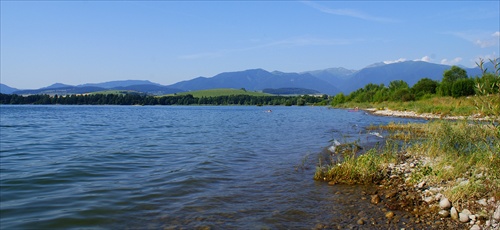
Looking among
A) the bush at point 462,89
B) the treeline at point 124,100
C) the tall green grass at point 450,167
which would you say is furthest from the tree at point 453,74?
the tall green grass at point 450,167

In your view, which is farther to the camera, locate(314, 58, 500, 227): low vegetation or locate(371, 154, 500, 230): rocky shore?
locate(314, 58, 500, 227): low vegetation

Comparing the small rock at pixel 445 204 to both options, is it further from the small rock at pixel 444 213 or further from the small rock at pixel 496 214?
the small rock at pixel 496 214

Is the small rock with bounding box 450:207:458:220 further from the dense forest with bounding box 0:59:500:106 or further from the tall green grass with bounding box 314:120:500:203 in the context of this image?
the dense forest with bounding box 0:59:500:106

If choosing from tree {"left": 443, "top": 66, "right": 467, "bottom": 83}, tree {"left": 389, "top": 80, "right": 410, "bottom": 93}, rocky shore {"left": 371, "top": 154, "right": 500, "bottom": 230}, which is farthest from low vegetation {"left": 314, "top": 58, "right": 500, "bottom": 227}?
tree {"left": 389, "top": 80, "right": 410, "bottom": 93}

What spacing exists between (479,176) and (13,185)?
41.9 feet

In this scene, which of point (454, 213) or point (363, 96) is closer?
point (454, 213)

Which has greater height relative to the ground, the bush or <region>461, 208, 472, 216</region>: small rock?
the bush

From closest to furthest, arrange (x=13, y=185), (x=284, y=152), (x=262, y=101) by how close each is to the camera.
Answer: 1. (x=13, y=185)
2. (x=284, y=152)
3. (x=262, y=101)

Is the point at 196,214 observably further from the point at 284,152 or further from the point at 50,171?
the point at 284,152

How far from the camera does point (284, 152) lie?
18.3 m

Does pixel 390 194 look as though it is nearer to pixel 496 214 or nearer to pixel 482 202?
pixel 482 202

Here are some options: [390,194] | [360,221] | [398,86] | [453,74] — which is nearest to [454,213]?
[360,221]

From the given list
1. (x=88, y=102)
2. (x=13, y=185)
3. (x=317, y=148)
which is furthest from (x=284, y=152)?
(x=88, y=102)

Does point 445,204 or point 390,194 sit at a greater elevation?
point 445,204
